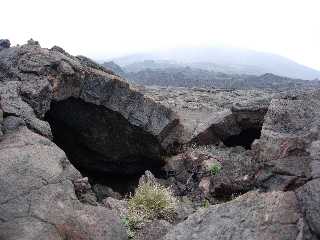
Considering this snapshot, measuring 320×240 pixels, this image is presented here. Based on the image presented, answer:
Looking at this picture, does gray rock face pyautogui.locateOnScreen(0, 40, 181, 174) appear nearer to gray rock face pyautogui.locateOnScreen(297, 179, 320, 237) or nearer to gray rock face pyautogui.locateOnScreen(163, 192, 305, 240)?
gray rock face pyautogui.locateOnScreen(163, 192, 305, 240)

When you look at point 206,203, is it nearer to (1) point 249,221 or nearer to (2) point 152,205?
(2) point 152,205

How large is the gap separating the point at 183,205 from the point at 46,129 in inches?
165

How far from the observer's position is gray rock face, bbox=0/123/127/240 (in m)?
8.76

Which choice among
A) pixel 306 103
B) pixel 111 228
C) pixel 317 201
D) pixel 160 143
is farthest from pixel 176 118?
pixel 317 201

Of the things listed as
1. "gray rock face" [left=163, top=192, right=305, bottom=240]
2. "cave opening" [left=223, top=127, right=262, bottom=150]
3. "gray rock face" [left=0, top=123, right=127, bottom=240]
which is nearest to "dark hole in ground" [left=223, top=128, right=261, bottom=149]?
"cave opening" [left=223, top=127, right=262, bottom=150]

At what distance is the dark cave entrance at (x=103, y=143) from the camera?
54.3 feet

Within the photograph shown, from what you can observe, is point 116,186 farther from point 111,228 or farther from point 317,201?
point 317,201

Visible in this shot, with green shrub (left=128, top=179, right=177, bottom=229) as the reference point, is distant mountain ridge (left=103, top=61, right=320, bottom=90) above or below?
below

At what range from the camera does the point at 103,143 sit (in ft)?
56.7

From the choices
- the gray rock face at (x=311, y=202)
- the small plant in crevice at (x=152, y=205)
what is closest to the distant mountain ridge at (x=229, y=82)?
the small plant in crevice at (x=152, y=205)

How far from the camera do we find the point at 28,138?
11.0m

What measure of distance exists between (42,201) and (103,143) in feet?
26.4

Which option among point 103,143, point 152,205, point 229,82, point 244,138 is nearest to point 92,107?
point 103,143

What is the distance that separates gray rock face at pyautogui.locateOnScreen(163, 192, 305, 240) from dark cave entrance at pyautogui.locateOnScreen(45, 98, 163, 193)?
797cm
